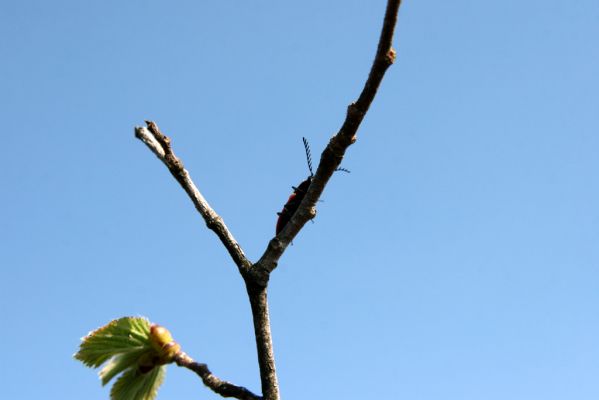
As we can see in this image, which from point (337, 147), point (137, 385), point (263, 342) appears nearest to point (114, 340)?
point (137, 385)

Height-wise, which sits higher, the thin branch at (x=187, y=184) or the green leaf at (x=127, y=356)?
the thin branch at (x=187, y=184)

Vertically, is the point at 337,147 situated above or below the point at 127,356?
above

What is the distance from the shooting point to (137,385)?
9.90ft

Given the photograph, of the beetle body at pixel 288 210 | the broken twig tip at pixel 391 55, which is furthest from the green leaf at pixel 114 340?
the broken twig tip at pixel 391 55

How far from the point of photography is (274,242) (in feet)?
9.61

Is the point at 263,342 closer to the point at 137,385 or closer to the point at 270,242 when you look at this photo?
the point at 270,242

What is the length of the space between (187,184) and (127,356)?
853mm

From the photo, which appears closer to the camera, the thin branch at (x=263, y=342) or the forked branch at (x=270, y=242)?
the forked branch at (x=270, y=242)

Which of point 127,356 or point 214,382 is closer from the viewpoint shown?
point 214,382

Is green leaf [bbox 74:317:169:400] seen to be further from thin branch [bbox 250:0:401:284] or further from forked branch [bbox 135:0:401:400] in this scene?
thin branch [bbox 250:0:401:284]

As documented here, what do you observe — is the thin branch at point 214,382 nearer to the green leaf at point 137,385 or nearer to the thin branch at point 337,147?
the green leaf at point 137,385

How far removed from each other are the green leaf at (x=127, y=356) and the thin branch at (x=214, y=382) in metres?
0.09

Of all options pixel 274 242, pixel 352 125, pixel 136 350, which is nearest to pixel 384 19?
pixel 352 125

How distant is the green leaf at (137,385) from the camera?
117 inches
